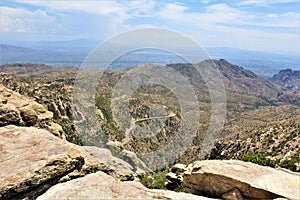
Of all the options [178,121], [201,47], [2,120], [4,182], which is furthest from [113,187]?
[178,121]

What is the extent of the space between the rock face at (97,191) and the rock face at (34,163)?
937 mm

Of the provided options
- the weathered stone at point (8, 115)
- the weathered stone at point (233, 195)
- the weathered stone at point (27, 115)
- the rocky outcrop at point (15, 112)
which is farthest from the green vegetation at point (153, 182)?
the weathered stone at point (8, 115)

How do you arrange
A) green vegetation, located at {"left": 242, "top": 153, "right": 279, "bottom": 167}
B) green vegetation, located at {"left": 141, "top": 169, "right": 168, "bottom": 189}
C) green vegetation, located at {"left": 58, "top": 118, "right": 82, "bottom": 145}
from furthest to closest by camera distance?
green vegetation, located at {"left": 58, "top": 118, "right": 82, "bottom": 145} < green vegetation, located at {"left": 141, "top": 169, "right": 168, "bottom": 189} < green vegetation, located at {"left": 242, "top": 153, "right": 279, "bottom": 167}

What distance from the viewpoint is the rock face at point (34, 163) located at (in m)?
13.8

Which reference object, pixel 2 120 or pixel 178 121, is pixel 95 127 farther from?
pixel 2 120

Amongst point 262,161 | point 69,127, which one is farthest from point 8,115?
point 69,127

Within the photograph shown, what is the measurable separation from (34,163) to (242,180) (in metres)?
12.4

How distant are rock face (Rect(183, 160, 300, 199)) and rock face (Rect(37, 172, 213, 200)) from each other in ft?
10.8

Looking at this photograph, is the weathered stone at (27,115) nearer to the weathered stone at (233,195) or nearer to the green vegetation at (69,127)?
the weathered stone at (233,195)

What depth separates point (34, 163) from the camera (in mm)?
14805

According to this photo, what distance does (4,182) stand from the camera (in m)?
13.4

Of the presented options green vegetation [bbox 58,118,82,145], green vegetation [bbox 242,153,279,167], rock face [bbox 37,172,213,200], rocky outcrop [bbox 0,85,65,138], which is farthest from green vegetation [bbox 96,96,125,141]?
rock face [bbox 37,172,213,200]

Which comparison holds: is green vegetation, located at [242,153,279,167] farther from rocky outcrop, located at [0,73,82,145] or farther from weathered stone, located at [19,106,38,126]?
rocky outcrop, located at [0,73,82,145]

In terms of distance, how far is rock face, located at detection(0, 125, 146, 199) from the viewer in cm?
1384
